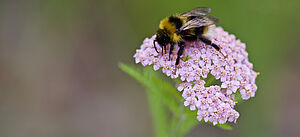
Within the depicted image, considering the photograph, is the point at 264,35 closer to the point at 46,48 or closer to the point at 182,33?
the point at 182,33

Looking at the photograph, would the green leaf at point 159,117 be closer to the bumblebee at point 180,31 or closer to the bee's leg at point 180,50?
the bee's leg at point 180,50

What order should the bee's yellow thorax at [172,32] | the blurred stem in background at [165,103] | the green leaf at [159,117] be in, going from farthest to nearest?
the green leaf at [159,117] → the blurred stem in background at [165,103] → the bee's yellow thorax at [172,32]

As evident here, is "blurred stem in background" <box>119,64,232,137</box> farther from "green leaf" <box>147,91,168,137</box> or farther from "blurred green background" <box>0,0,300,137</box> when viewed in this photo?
"blurred green background" <box>0,0,300,137</box>

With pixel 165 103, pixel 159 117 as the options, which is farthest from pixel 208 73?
pixel 159 117

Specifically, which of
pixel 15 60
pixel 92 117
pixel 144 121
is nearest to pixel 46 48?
pixel 15 60

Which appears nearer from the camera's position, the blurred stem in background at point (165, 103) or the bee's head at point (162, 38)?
the bee's head at point (162, 38)

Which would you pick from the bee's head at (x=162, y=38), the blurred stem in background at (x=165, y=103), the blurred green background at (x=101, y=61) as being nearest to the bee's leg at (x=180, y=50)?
the bee's head at (x=162, y=38)
